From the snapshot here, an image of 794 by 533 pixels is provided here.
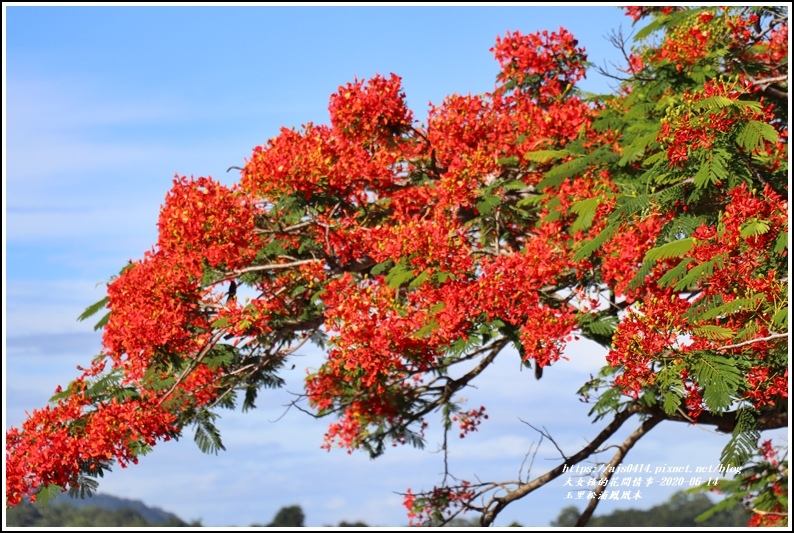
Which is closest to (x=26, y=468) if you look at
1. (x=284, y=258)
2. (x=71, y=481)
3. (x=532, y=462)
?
(x=71, y=481)

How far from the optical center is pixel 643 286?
8352 millimetres

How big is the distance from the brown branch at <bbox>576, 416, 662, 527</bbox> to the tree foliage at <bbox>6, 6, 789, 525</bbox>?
0.04 m

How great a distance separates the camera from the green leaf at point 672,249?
287 inches

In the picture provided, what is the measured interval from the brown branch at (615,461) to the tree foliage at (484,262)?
0.04 m

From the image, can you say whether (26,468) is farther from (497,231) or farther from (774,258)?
(774,258)

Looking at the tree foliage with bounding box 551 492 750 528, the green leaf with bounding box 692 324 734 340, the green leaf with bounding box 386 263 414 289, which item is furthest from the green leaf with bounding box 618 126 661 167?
the tree foliage with bounding box 551 492 750 528

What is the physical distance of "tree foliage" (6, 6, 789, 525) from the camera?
7.35 metres

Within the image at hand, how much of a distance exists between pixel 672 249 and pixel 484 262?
6.88 feet

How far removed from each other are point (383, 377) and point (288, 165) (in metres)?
2.51

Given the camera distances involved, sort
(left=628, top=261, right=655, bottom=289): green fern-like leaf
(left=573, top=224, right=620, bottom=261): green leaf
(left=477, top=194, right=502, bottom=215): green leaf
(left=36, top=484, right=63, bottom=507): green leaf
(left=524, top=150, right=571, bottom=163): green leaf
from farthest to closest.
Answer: (left=524, top=150, right=571, bottom=163): green leaf < (left=477, top=194, right=502, bottom=215): green leaf < (left=36, top=484, right=63, bottom=507): green leaf < (left=573, top=224, right=620, bottom=261): green leaf < (left=628, top=261, right=655, bottom=289): green fern-like leaf

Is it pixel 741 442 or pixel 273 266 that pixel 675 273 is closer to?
pixel 741 442

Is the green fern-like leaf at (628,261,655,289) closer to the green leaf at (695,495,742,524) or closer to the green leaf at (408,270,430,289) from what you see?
the green leaf at (408,270,430,289)

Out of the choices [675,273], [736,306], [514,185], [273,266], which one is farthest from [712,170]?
[273,266]

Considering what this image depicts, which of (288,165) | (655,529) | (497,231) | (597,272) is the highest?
(288,165)
